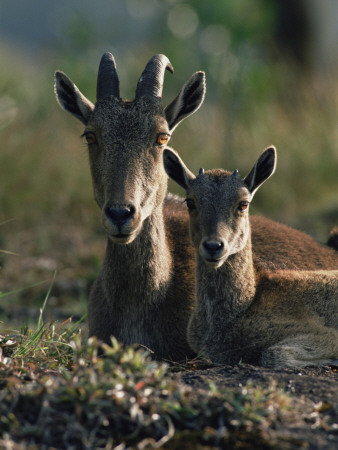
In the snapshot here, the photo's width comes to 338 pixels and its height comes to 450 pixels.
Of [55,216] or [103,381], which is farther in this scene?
[55,216]

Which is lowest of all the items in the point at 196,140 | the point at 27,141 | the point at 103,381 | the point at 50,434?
the point at 50,434

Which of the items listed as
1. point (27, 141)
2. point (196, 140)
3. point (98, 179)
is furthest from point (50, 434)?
point (196, 140)

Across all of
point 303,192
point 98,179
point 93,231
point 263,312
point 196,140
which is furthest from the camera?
point 196,140

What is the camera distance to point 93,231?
13.1 meters

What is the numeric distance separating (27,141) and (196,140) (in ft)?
13.7

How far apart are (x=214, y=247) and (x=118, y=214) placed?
875 millimetres

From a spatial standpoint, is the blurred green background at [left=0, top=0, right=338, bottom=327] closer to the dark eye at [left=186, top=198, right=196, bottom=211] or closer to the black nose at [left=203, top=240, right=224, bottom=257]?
the dark eye at [left=186, top=198, right=196, bottom=211]

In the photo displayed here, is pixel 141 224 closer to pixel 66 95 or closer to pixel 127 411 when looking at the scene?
pixel 66 95

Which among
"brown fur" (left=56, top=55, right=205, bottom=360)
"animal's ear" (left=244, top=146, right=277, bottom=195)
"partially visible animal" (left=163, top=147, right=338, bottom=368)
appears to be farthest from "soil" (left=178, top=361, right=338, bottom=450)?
"animal's ear" (left=244, top=146, right=277, bottom=195)

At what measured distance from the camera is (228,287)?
614cm

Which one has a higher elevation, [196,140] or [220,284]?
[196,140]

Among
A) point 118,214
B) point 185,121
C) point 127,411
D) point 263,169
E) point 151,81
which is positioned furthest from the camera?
point 185,121

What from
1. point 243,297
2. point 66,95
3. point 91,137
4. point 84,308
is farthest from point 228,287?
point 84,308

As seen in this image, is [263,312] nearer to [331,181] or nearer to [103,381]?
[103,381]
